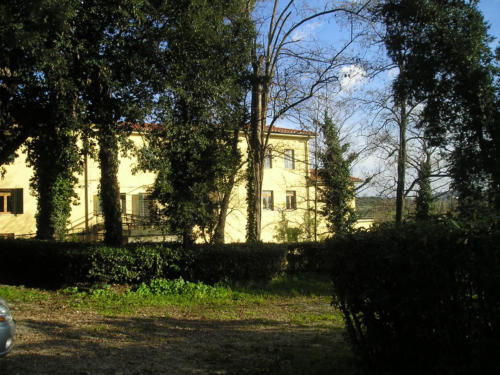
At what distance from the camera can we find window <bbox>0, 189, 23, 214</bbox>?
959 inches

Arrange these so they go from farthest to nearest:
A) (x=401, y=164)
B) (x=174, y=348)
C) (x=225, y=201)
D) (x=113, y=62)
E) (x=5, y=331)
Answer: (x=401, y=164)
(x=225, y=201)
(x=113, y=62)
(x=174, y=348)
(x=5, y=331)

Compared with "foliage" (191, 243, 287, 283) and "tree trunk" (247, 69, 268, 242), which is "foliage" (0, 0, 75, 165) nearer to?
"foliage" (191, 243, 287, 283)

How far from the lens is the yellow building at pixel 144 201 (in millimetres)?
24156

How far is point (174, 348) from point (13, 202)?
22320 millimetres

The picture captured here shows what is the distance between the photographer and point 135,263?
1076cm

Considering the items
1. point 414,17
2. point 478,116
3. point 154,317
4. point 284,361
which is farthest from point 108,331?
point 414,17

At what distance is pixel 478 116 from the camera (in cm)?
1105

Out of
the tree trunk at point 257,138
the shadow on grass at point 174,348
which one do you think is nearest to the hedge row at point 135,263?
the shadow on grass at point 174,348

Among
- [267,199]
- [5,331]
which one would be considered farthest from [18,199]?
[5,331]

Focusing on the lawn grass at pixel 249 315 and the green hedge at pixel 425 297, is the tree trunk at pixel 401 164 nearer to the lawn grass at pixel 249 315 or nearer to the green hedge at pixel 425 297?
the lawn grass at pixel 249 315

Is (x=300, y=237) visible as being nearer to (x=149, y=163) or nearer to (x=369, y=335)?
(x=149, y=163)

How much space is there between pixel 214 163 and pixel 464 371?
1071cm

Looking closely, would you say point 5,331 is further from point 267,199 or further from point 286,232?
point 267,199

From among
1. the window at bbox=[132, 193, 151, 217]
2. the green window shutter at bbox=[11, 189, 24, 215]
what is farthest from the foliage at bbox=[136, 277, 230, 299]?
the green window shutter at bbox=[11, 189, 24, 215]
